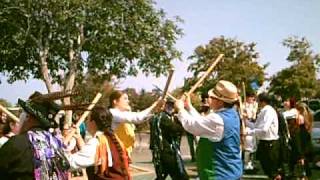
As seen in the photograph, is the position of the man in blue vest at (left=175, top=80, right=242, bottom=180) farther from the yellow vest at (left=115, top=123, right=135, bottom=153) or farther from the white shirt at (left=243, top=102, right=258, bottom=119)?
the white shirt at (left=243, top=102, right=258, bottom=119)

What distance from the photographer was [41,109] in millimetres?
4418

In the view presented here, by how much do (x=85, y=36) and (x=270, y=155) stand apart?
14814 mm

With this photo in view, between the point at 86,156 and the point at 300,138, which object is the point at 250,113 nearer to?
the point at 300,138

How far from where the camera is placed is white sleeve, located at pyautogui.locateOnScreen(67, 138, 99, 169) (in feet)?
16.5

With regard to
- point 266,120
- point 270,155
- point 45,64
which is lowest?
point 270,155

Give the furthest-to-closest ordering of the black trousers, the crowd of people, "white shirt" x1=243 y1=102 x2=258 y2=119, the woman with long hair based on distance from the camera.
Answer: "white shirt" x1=243 y1=102 x2=258 y2=119 < the woman with long hair < the black trousers < the crowd of people

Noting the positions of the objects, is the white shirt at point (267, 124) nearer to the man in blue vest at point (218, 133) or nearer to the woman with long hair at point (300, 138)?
the woman with long hair at point (300, 138)

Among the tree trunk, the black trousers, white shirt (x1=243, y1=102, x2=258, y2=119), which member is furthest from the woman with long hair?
the tree trunk

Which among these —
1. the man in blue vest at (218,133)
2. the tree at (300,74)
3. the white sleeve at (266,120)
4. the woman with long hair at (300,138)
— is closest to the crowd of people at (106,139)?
the man in blue vest at (218,133)

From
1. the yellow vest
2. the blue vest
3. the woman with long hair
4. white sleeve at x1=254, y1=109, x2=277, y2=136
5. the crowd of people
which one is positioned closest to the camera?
the crowd of people

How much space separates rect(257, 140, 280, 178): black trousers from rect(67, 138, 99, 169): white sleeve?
Answer: 5116mm

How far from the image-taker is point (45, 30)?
2298cm

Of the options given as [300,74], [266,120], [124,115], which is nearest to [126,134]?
[124,115]

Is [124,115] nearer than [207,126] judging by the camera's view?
No
